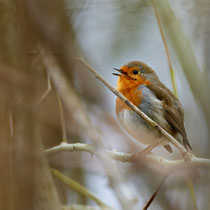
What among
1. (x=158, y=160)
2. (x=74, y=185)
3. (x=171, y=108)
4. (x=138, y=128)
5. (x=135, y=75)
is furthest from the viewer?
(x=135, y=75)

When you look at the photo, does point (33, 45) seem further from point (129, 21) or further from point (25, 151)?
point (129, 21)

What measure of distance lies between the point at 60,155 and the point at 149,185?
2.94 feet

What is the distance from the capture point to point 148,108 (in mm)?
3430

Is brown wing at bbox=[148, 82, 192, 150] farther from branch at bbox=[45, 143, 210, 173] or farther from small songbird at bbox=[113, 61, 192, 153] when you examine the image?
branch at bbox=[45, 143, 210, 173]

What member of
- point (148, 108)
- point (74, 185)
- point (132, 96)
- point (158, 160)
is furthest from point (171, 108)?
point (74, 185)

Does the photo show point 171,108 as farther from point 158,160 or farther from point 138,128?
point 158,160

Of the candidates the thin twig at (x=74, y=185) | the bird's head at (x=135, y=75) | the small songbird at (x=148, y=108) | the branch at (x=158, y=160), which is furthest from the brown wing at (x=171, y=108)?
the thin twig at (x=74, y=185)

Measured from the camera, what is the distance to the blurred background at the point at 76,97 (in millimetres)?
1965

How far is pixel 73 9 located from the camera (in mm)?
3426

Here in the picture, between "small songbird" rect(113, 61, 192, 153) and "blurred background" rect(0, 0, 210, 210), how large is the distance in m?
0.14

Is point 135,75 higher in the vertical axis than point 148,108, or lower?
higher

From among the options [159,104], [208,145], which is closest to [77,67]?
[159,104]

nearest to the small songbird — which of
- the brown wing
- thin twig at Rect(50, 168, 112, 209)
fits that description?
the brown wing

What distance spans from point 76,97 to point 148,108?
0.95 metres
